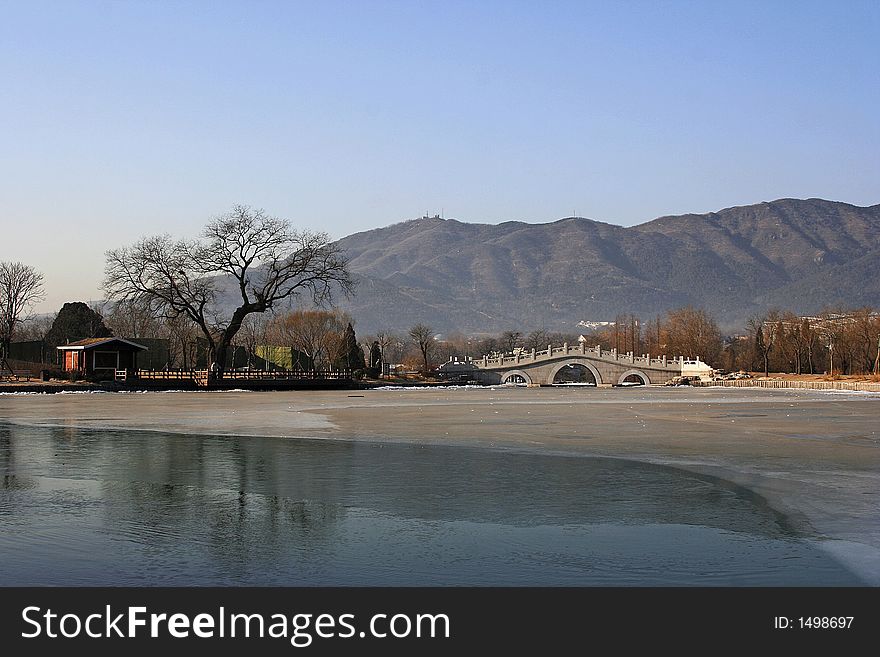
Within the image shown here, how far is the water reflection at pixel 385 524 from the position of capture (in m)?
8.51

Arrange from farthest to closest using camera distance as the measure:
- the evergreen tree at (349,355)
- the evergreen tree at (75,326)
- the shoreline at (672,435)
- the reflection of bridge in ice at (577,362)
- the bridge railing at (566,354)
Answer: the bridge railing at (566,354), the reflection of bridge in ice at (577,362), the evergreen tree at (349,355), the evergreen tree at (75,326), the shoreline at (672,435)

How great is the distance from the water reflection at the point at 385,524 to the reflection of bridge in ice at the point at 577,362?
4059 inches

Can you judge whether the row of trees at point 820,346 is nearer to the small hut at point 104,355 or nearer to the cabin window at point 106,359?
the small hut at point 104,355

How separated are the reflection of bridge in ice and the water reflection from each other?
103 metres

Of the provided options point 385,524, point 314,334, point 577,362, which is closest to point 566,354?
point 577,362

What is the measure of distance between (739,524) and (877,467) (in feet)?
21.2

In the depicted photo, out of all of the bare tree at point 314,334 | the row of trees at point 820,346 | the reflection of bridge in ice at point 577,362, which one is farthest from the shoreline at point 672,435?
the reflection of bridge in ice at point 577,362

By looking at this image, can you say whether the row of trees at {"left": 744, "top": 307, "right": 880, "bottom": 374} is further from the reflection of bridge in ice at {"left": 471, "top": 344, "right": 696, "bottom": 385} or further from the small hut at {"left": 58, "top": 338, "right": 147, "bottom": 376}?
the small hut at {"left": 58, "top": 338, "right": 147, "bottom": 376}

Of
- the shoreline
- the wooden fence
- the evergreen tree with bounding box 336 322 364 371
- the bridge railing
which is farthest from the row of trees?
the shoreline

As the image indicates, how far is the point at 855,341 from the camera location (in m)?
112

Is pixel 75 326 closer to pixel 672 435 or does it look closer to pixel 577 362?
pixel 577 362

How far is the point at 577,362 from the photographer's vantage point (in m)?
131

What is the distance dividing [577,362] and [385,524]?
121887mm

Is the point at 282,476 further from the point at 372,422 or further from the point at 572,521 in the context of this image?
the point at 372,422
